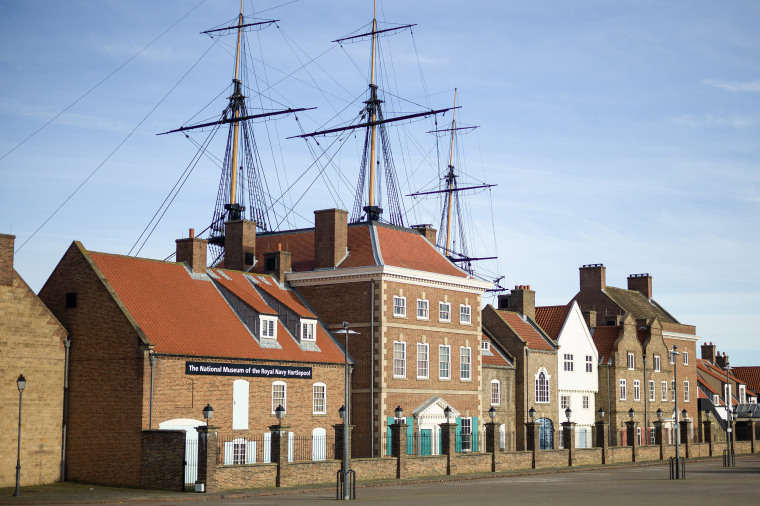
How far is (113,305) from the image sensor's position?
146 ft

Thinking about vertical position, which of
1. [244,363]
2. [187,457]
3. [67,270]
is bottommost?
[187,457]

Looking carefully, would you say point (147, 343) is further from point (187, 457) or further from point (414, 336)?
point (414, 336)

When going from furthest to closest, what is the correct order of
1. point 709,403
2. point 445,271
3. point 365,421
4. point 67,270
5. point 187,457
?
point 709,403 < point 445,271 < point 365,421 < point 67,270 < point 187,457

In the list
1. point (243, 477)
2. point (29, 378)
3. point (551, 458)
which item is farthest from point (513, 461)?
point (29, 378)

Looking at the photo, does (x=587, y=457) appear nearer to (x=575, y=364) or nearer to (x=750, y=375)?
(x=575, y=364)

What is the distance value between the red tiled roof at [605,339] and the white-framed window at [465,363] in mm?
22768

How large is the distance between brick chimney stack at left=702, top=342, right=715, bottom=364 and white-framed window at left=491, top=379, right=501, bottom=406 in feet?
184

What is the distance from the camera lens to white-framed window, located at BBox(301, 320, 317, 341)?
174 feet

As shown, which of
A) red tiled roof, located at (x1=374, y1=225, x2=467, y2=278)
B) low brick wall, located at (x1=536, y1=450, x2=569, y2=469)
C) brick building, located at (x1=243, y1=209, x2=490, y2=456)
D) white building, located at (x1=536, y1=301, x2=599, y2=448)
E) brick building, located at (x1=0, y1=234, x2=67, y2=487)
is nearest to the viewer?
brick building, located at (x1=0, y1=234, x2=67, y2=487)

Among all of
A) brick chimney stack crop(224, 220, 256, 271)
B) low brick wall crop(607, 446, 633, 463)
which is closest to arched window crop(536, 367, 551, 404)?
low brick wall crop(607, 446, 633, 463)

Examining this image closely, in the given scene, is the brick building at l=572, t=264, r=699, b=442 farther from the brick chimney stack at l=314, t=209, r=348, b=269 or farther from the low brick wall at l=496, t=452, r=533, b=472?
the brick chimney stack at l=314, t=209, r=348, b=269

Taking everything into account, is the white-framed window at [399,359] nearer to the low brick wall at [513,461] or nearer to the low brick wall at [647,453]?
the low brick wall at [513,461]

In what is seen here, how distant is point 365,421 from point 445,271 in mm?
10964

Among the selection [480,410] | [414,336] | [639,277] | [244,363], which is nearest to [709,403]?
[639,277]
